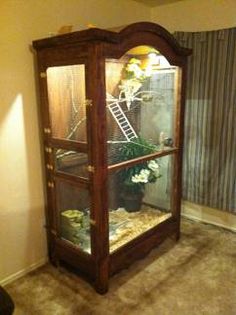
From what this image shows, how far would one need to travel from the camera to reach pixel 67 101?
2.02m

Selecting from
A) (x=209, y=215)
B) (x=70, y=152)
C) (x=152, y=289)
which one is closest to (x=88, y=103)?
(x=70, y=152)

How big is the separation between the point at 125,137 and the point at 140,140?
0.17 m

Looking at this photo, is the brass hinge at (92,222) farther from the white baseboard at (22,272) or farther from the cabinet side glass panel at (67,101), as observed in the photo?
the white baseboard at (22,272)

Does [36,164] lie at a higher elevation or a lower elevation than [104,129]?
lower

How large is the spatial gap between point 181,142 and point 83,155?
1.04m

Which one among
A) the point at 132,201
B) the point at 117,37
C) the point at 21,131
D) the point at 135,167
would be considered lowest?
the point at 132,201

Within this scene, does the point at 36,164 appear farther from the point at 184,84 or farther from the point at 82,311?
the point at 184,84

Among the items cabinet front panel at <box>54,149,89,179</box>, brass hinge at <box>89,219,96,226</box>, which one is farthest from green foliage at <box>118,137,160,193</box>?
brass hinge at <box>89,219,96,226</box>

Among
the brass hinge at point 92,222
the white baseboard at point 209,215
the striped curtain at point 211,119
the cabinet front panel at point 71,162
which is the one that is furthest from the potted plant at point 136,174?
the white baseboard at point 209,215

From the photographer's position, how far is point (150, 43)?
6.72 ft

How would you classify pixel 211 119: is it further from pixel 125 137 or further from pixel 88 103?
pixel 88 103

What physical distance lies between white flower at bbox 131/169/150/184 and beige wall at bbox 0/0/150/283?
0.77 m

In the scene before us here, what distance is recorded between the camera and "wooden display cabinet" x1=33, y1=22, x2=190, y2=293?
5.96ft

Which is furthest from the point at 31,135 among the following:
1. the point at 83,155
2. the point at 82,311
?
the point at 82,311
